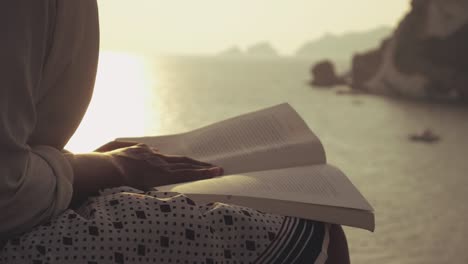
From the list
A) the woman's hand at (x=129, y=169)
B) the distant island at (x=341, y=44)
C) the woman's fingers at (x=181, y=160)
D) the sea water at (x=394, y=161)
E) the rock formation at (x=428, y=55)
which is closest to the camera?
the woman's hand at (x=129, y=169)

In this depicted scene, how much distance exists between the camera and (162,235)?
728mm

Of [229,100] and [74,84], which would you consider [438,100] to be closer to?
[229,100]

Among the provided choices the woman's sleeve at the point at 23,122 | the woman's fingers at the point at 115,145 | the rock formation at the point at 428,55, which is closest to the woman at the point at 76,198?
the woman's sleeve at the point at 23,122

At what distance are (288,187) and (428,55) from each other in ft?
29.9

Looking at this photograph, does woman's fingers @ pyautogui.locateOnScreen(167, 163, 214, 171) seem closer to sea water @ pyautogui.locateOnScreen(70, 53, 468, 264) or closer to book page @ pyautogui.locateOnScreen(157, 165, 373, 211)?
book page @ pyautogui.locateOnScreen(157, 165, 373, 211)

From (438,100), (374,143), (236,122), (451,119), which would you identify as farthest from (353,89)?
(236,122)

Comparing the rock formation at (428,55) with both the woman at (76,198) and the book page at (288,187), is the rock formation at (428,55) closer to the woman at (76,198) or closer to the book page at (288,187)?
the book page at (288,187)

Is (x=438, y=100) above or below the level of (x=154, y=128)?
below

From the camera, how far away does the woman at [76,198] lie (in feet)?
2.18

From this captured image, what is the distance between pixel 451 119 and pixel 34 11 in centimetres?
558

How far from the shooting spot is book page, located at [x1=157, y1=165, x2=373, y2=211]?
32.5 inches

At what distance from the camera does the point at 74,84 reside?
77cm

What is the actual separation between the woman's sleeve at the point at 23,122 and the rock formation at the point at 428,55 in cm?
816

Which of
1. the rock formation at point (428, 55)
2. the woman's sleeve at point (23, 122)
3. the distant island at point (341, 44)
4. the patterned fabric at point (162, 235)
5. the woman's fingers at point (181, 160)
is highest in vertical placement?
the woman's sleeve at point (23, 122)
